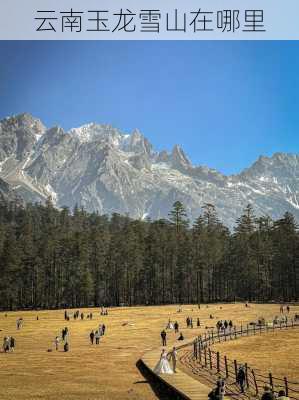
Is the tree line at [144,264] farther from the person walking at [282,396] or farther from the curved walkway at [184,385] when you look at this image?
the person walking at [282,396]

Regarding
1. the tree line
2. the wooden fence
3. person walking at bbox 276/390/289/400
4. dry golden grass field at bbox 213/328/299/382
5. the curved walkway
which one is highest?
the tree line

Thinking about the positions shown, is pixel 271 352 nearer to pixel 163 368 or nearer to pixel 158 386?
pixel 163 368

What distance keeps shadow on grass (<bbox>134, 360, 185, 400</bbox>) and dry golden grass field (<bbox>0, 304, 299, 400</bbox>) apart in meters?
0.36

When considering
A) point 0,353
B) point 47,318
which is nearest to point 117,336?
point 0,353

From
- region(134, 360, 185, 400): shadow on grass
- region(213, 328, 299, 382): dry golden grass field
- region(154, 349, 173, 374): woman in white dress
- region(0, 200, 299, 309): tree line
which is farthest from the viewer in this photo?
region(0, 200, 299, 309): tree line

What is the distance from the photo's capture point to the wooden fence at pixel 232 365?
28014 millimetres

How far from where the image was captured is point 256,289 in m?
118

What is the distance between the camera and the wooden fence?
28014mm

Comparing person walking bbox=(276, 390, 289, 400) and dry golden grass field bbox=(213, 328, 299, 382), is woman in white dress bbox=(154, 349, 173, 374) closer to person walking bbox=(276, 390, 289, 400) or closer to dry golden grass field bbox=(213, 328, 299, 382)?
dry golden grass field bbox=(213, 328, 299, 382)

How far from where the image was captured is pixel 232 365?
36.9m

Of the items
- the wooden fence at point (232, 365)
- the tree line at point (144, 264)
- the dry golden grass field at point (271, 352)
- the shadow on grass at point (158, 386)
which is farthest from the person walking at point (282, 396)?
the tree line at point (144, 264)

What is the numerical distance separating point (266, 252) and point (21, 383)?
9179 cm

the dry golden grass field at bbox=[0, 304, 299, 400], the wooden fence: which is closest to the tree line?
the dry golden grass field at bbox=[0, 304, 299, 400]

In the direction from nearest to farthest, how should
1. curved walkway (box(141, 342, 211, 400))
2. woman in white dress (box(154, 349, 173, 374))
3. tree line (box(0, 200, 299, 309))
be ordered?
curved walkway (box(141, 342, 211, 400)), woman in white dress (box(154, 349, 173, 374)), tree line (box(0, 200, 299, 309))
